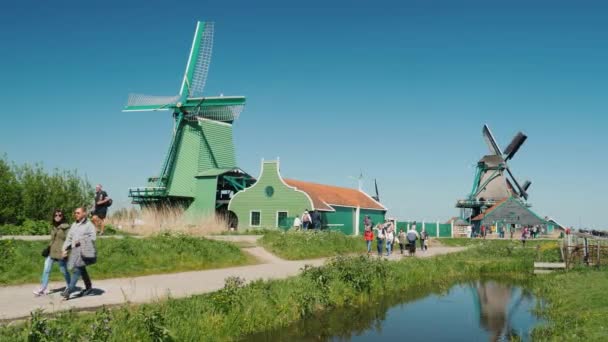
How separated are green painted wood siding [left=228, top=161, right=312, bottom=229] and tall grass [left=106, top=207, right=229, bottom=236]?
24.2 feet

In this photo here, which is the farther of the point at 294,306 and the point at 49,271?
the point at 294,306

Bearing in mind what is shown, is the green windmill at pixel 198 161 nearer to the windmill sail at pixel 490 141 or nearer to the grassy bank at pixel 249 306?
the grassy bank at pixel 249 306

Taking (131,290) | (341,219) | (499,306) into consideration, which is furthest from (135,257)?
(341,219)

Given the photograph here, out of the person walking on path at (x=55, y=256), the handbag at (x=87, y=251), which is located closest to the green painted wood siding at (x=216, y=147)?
the person walking on path at (x=55, y=256)

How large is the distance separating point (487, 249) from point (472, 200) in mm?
30938

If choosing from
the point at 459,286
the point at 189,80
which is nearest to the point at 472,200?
the point at 189,80

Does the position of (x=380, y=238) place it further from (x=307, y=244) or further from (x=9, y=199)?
(x=9, y=199)

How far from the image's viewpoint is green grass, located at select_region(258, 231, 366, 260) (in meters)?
21.0

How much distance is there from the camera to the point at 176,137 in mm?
40156

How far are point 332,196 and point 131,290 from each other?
1105 inches

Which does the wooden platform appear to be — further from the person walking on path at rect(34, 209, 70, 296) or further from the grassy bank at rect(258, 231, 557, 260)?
the person walking on path at rect(34, 209, 70, 296)

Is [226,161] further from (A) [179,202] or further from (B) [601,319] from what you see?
(B) [601,319]

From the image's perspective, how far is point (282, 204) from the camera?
115ft

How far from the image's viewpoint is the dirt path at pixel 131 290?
8828mm
